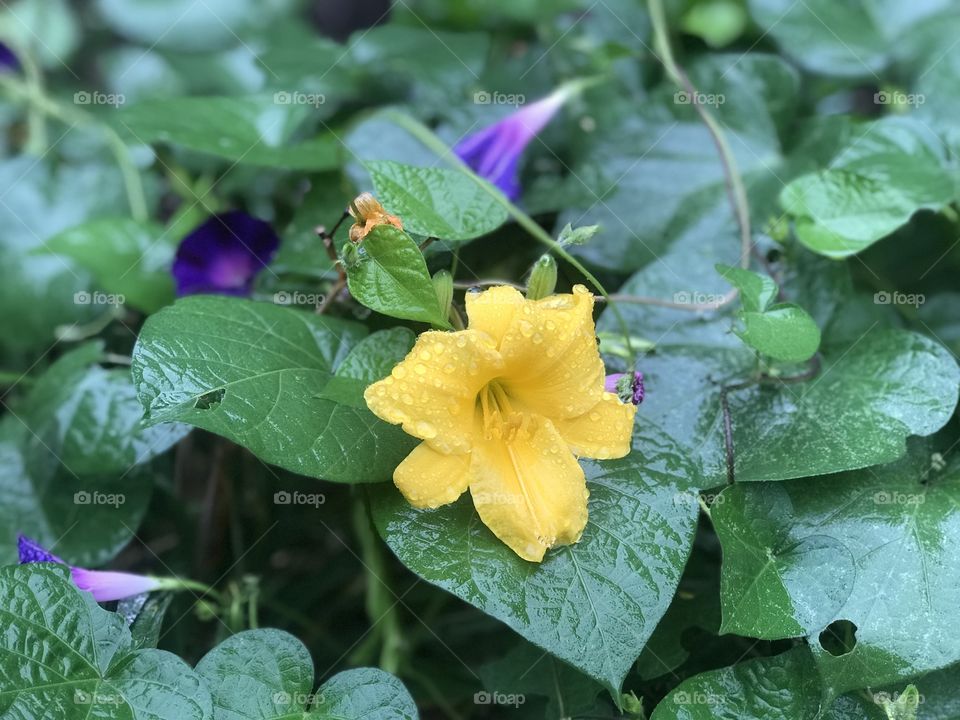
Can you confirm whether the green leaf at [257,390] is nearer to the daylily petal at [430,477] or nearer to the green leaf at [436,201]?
the daylily petal at [430,477]

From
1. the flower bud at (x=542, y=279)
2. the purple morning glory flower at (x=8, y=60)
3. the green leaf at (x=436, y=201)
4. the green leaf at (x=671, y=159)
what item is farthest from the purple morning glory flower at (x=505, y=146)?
the purple morning glory flower at (x=8, y=60)

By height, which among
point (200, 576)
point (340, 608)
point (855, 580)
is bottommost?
point (340, 608)

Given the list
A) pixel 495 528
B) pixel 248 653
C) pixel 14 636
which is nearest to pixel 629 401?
pixel 495 528

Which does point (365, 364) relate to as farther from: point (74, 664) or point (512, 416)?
point (74, 664)

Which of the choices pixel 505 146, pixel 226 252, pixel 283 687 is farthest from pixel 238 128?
pixel 283 687

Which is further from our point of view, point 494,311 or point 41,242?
point 41,242

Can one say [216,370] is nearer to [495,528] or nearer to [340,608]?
[495,528]
